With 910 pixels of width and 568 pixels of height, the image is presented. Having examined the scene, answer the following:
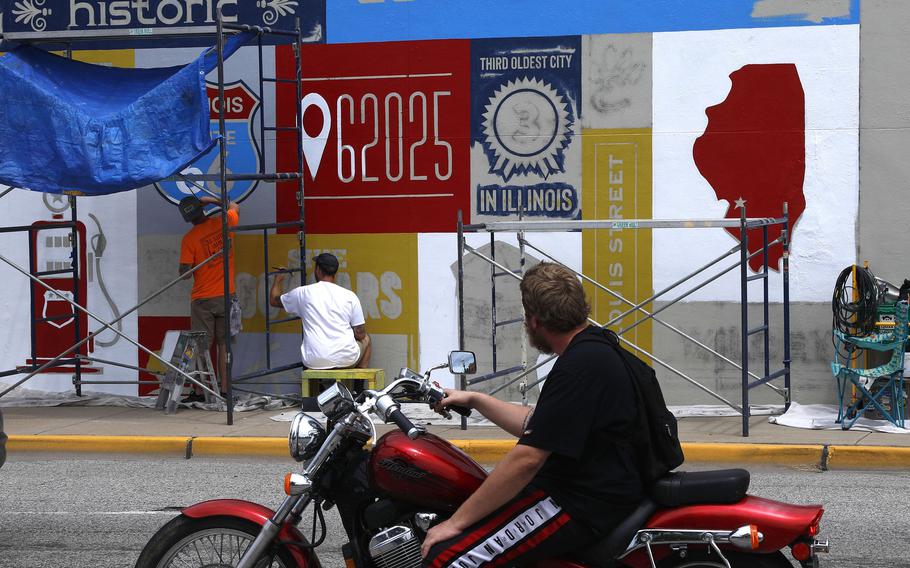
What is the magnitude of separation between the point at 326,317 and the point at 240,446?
1765 millimetres

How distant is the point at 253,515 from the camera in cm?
454

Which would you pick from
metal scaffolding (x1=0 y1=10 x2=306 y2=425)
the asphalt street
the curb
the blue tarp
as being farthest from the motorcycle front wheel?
the blue tarp

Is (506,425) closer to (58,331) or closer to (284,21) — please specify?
(284,21)

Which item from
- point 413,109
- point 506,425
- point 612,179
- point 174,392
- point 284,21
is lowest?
point 174,392

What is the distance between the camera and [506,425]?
4.68 m

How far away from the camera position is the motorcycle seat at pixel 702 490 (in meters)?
4.13

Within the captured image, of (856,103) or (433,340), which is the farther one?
(433,340)

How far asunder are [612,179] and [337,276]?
310 cm

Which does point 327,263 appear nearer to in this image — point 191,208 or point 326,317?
point 326,317

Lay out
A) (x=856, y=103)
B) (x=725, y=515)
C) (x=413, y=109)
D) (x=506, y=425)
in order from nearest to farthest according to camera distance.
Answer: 1. (x=725, y=515)
2. (x=506, y=425)
3. (x=856, y=103)
4. (x=413, y=109)

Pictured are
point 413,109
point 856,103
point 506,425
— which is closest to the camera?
point 506,425

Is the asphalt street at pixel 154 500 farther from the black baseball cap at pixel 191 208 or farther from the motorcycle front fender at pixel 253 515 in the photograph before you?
the black baseball cap at pixel 191 208

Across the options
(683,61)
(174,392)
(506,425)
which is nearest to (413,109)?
(683,61)

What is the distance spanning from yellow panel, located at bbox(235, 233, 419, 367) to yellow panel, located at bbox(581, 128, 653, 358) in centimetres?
191
